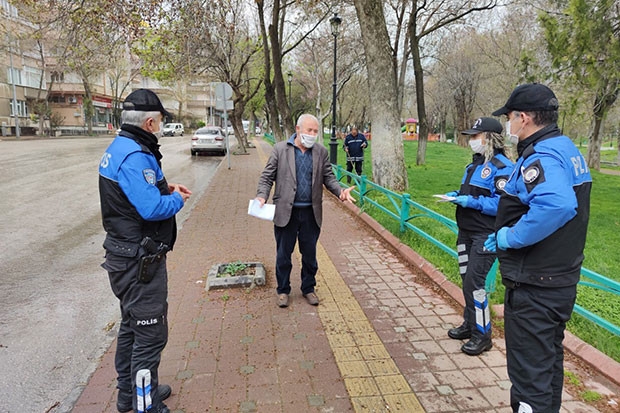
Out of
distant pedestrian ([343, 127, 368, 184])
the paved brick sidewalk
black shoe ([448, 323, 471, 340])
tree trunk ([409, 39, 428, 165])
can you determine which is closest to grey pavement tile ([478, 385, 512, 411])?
the paved brick sidewalk

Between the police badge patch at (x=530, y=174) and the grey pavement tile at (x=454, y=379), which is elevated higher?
the police badge patch at (x=530, y=174)

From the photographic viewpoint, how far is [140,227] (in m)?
2.58

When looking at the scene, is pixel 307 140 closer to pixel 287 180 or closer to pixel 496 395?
pixel 287 180

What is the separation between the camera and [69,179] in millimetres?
13266

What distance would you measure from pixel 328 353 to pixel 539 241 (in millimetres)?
1982

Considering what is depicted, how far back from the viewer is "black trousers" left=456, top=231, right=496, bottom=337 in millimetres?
3449

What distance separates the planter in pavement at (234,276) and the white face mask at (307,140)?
5.72ft

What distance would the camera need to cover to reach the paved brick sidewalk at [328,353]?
295cm

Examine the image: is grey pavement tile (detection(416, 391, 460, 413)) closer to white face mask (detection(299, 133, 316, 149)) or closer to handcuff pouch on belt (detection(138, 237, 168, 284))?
handcuff pouch on belt (detection(138, 237, 168, 284))

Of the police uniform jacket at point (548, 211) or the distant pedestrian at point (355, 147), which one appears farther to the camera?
the distant pedestrian at point (355, 147)

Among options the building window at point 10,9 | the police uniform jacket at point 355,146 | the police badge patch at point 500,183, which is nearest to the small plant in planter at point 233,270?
the police badge patch at point 500,183

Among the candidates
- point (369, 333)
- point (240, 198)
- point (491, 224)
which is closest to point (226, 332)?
point (369, 333)

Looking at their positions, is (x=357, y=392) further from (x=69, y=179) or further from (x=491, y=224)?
(x=69, y=179)

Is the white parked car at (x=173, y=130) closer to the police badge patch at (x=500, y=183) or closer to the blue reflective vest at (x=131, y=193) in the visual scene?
the blue reflective vest at (x=131, y=193)
